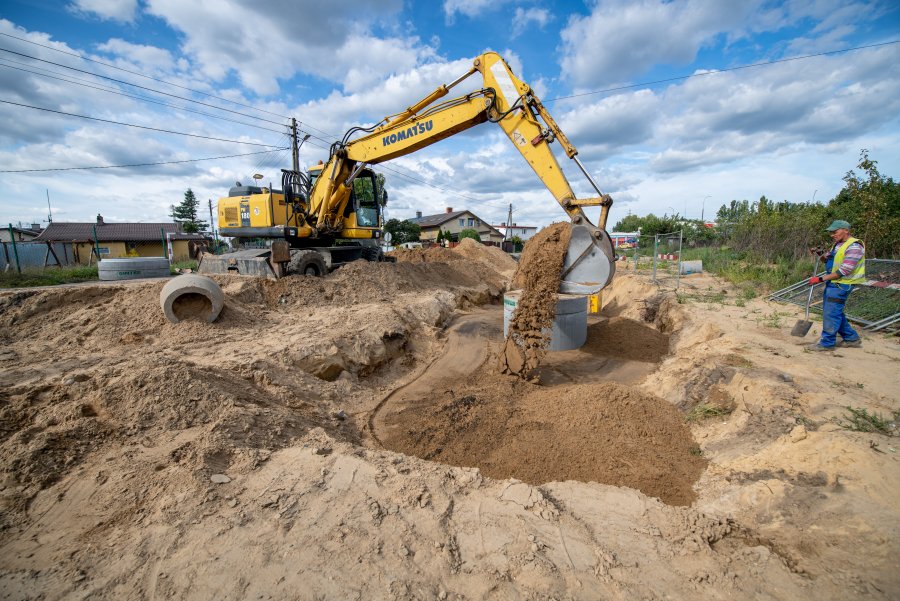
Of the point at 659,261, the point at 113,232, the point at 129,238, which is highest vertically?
the point at 113,232

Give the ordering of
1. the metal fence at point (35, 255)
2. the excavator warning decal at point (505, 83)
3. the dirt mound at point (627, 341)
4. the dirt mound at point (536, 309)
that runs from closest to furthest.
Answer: the dirt mound at point (536, 309)
the excavator warning decal at point (505, 83)
the dirt mound at point (627, 341)
the metal fence at point (35, 255)

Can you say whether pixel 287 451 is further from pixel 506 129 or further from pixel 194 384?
pixel 506 129

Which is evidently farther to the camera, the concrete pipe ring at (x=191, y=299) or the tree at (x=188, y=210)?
the tree at (x=188, y=210)

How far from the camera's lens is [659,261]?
21719 mm

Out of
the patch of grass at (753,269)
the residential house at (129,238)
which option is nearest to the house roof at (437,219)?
the residential house at (129,238)

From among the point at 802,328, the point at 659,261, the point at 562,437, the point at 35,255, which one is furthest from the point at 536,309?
the point at 35,255

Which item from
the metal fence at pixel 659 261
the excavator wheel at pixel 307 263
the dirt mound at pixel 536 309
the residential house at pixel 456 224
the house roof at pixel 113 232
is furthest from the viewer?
the residential house at pixel 456 224

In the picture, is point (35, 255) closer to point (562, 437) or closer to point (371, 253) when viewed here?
point (371, 253)

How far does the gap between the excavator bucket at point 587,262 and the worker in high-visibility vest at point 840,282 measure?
2928mm

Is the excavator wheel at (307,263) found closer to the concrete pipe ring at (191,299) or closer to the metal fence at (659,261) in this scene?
the concrete pipe ring at (191,299)

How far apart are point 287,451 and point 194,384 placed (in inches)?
57.7

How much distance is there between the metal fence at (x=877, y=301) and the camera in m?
6.46

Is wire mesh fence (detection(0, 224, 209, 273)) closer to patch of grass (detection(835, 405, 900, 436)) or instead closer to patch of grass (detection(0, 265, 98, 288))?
patch of grass (detection(0, 265, 98, 288))

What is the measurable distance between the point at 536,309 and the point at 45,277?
50.7 feet
